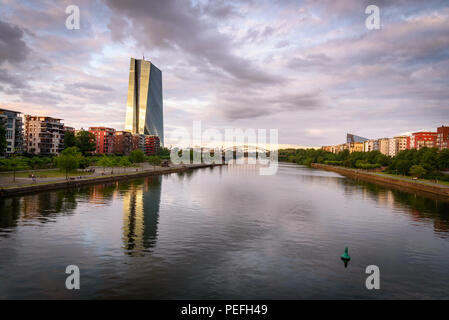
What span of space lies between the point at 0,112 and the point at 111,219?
89722 mm

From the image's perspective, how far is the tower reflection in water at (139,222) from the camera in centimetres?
2302

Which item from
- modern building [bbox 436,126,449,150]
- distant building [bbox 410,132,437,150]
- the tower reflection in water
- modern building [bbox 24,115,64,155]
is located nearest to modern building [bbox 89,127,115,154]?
modern building [bbox 24,115,64,155]

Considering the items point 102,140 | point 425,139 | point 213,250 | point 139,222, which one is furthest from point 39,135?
point 425,139

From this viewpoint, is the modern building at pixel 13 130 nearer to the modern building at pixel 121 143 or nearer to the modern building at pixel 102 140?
the modern building at pixel 102 140

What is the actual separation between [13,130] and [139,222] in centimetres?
10022

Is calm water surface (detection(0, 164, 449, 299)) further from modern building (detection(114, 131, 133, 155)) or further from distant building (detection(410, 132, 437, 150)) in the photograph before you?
distant building (detection(410, 132, 437, 150))

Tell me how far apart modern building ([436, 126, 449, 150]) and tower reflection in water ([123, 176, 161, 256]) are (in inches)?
6945

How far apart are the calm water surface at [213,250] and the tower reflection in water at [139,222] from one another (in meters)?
0.13

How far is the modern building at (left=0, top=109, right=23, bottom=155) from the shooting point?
102 m

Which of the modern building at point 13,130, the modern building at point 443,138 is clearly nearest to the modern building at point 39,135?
the modern building at point 13,130

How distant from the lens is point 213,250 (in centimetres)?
2261
